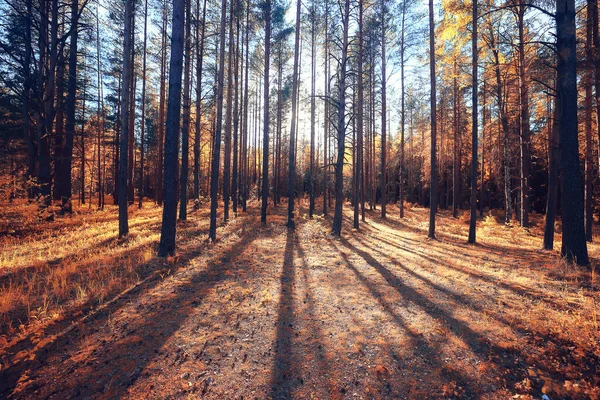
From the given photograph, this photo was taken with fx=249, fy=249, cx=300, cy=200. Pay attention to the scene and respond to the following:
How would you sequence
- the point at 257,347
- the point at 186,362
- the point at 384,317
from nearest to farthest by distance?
the point at 186,362 → the point at 257,347 → the point at 384,317

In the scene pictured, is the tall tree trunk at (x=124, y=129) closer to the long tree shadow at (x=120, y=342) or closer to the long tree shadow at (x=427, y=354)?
the long tree shadow at (x=120, y=342)

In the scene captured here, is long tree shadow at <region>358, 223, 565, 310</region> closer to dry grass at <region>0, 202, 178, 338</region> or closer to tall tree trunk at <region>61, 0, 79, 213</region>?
dry grass at <region>0, 202, 178, 338</region>

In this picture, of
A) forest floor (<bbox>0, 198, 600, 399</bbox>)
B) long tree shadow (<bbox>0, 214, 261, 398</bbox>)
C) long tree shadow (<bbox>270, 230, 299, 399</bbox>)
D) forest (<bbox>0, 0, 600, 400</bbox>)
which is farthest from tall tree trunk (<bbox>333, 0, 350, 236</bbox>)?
long tree shadow (<bbox>0, 214, 261, 398</bbox>)

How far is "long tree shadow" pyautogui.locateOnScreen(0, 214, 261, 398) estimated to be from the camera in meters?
2.43

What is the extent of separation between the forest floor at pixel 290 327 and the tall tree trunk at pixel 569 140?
0.78 m

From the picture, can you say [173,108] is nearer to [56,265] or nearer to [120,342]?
[56,265]

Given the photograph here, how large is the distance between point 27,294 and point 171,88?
5503 millimetres

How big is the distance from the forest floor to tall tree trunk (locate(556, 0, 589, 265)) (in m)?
0.78

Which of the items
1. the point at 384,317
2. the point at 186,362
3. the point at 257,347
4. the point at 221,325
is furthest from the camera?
the point at 384,317

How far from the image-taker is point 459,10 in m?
10.1

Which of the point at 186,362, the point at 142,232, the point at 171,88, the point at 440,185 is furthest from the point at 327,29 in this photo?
the point at 440,185

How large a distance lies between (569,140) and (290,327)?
849 cm

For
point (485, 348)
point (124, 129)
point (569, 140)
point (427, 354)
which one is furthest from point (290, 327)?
point (124, 129)

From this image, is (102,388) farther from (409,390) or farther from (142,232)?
(142,232)
